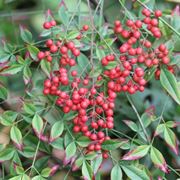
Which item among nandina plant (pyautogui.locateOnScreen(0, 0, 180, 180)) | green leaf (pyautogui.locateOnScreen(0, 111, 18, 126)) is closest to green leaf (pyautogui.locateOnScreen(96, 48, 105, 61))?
nandina plant (pyautogui.locateOnScreen(0, 0, 180, 180))

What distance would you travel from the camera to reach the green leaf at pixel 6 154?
1.06m

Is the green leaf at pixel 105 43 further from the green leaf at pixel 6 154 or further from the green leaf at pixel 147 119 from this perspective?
the green leaf at pixel 6 154

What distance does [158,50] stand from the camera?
1.00 meters

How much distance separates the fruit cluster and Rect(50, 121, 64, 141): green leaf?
0.03 m

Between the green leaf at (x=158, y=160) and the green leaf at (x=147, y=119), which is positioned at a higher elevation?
the green leaf at (x=147, y=119)

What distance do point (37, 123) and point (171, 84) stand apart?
0.28m

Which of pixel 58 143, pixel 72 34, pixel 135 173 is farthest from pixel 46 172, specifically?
pixel 72 34

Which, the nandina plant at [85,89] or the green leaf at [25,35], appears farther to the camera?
the green leaf at [25,35]

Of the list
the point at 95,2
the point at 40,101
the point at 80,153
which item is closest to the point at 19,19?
the point at 95,2

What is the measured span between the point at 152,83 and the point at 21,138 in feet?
1.43

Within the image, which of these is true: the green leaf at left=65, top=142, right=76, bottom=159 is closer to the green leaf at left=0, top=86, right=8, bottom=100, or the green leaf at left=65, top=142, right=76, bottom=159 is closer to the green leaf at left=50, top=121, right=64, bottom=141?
the green leaf at left=50, top=121, right=64, bottom=141

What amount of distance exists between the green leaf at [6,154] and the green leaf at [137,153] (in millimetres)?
235

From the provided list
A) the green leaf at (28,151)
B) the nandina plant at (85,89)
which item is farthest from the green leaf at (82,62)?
the green leaf at (28,151)

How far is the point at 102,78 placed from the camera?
40.3 inches
